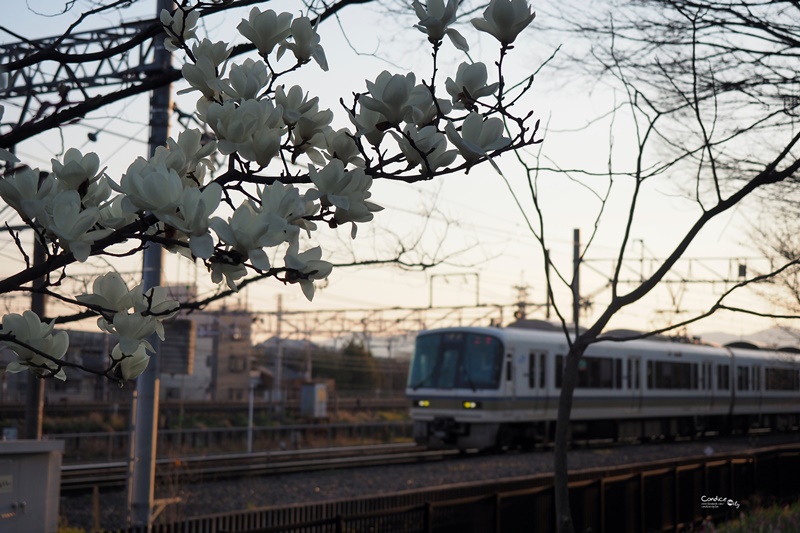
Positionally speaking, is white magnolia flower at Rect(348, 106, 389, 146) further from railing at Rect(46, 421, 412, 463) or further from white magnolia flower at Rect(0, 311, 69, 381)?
railing at Rect(46, 421, 412, 463)

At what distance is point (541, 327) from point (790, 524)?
17.1 meters

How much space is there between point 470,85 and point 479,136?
0.22 meters

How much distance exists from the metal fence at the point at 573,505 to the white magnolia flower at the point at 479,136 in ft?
17.9

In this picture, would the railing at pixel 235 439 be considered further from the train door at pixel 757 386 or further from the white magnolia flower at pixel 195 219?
the white magnolia flower at pixel 195 219

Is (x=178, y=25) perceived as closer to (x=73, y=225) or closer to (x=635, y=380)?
(x=73, y=225)

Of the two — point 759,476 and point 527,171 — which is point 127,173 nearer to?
point 527,171

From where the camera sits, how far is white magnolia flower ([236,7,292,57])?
2492mm

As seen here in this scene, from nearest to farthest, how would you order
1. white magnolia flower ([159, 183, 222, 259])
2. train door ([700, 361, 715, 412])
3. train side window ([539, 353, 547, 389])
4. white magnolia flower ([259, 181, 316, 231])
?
white magnolia flower ([159, 183, 222, 259]) < white magnolia flower ([259, 181, 316, 231]) < train side window ([539, 353, 547, 389]) < train door ([700, 361, 715, 412])

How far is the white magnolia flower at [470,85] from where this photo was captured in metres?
2.38

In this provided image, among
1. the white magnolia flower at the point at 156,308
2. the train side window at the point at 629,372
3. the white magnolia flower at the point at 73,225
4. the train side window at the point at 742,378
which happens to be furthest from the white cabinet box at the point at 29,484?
the train side window at the point at 742,378

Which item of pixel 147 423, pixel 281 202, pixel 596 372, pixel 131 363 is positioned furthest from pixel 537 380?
pixel 281 202

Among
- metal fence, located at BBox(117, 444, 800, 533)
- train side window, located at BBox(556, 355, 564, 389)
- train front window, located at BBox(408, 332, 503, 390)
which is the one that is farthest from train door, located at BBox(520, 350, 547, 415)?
metal fence, located at BBox(117, 444, 800, 533)

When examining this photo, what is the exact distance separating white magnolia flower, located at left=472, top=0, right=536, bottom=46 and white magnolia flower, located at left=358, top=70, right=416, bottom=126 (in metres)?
0.26

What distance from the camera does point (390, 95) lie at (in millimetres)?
2217
